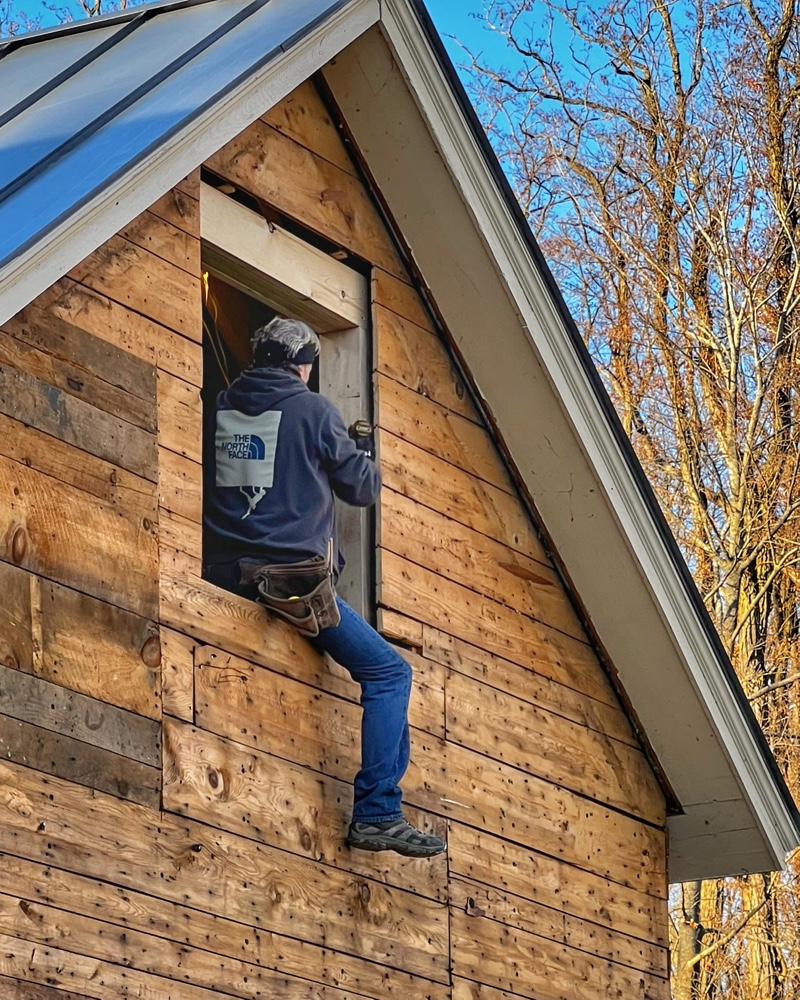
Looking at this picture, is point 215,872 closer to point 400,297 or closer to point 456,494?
point 456,494

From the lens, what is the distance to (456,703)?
8.64 meters

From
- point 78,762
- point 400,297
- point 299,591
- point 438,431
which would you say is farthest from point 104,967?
point 400,297

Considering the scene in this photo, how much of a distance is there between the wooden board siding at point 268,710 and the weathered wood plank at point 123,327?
0.04 ft

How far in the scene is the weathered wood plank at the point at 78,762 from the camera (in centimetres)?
646

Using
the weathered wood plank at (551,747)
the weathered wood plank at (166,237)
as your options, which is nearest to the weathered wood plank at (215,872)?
the weathered wood plank at (551,747)

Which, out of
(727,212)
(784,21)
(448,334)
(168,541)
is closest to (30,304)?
(168,541)

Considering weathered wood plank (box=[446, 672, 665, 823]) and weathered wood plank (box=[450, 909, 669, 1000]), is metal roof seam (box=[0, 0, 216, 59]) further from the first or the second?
weathered wood plank (box=[450, 909, 669, 1000])

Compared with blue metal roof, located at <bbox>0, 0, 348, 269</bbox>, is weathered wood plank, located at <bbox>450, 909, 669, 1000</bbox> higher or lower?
lower

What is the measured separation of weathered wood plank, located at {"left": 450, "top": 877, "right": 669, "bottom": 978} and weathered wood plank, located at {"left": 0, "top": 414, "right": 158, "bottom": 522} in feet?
7.35

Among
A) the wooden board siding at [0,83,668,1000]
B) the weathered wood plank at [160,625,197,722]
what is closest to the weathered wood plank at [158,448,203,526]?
the wooden board siding at [0,83,668,1000]

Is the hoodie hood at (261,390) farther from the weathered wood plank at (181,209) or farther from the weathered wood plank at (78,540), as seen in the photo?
the weathered wood plank at (78,540)

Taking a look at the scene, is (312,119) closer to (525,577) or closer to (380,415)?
(380,415)

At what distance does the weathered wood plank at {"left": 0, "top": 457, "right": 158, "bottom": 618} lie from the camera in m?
6.73

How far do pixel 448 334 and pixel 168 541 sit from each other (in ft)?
7.59
